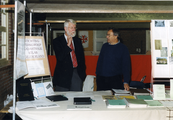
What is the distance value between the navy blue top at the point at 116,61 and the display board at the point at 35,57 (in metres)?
0.84

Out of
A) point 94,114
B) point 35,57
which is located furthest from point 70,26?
point 94,114

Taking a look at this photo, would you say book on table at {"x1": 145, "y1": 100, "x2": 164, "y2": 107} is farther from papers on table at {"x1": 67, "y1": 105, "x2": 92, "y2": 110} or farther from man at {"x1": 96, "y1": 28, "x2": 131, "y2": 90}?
man at {"x1": 96, "y1": 28, "x2": 131, "y2": 90}

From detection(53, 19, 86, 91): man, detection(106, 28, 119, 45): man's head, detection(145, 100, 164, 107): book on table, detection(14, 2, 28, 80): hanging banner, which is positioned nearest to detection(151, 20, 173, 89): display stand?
detection(145, 100, 164, 107): book on table

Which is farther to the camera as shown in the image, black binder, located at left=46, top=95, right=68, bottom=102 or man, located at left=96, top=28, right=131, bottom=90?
man, located at left=96, top=28, right=131, bottom=90

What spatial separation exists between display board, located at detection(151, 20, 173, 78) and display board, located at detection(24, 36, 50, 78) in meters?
1.26

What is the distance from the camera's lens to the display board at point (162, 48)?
7.12ft

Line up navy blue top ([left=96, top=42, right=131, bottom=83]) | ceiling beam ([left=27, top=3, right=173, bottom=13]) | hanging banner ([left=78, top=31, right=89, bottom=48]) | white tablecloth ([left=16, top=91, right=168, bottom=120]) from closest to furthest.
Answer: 1. white tablecloth ([left=16, top=91, right=168, bottom=120])
2. navy blue top ([left=96, top=42, right=131, bottom=83])
3. ceiling beam ([left=27, top=3, right=173, bottom=13])
4. hanging banner ([left=78, top=31, right=89, bottom=48])

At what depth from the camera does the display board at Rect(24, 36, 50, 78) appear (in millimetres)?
2139

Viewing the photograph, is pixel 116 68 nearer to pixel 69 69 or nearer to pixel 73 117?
pixel 69 69

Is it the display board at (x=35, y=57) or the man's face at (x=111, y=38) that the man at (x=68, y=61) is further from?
the man's face at (x=111, y=38)

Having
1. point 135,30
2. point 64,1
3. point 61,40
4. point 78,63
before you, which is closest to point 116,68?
point 78,63

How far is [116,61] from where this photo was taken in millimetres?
2627

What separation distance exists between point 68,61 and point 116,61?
683 millimetres

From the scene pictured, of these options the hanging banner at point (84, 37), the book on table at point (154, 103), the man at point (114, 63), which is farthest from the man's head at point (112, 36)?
the hanging banner at point (84, 37)
